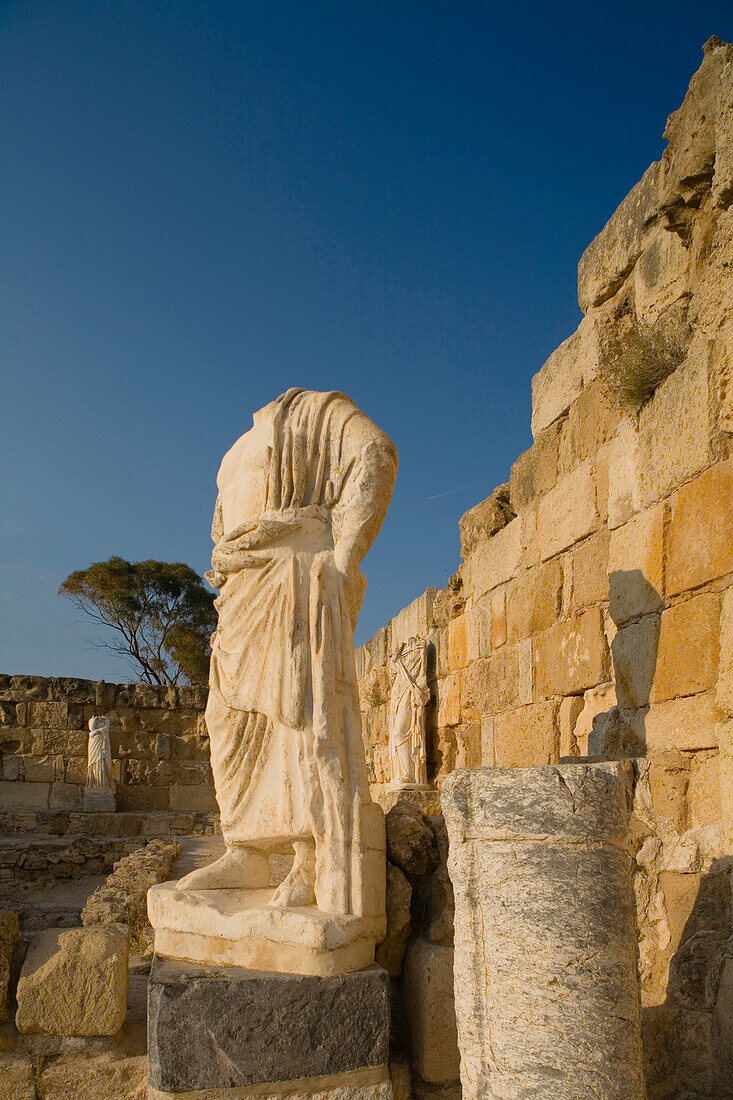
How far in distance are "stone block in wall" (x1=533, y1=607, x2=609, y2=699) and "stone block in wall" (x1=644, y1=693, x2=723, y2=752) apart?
2.44 ft

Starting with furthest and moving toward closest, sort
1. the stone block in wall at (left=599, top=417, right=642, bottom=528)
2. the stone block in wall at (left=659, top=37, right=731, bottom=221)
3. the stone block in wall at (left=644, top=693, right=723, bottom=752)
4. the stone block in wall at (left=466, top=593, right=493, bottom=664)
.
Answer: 1. the stone block in wall at (left=466, top=593, right=493, bottom=664)
2. the stone block in wall at (left=599, top=417, right=642, bottom=528)
3. the stone block in wall at (left=659, top=37, right=731, bottom=221)
4. the stone block in wall at (left=644, top=693, right=723, bottom=752)

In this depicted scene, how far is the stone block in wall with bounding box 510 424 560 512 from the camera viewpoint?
4.91m

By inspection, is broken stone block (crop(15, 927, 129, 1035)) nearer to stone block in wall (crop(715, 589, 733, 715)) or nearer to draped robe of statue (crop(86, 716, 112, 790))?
stone block in wall (crop(715, 589, 733, 715))

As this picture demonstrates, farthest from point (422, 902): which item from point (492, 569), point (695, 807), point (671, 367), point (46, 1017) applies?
point (492, 569)

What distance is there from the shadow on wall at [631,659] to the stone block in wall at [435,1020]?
1212mm

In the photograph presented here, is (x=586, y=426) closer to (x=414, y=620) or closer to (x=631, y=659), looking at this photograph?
(x=631, y=659)

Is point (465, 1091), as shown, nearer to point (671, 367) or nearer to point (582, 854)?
point (582, 854)

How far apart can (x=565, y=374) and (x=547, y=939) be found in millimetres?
3390

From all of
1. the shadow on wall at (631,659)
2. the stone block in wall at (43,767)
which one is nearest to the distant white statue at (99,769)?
the stone block in wall at (43,767)

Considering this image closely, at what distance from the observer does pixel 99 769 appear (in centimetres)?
1357

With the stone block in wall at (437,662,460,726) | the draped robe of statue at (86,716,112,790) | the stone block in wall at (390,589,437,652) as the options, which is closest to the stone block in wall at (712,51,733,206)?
the stone block in wall at (437,662,460,726)

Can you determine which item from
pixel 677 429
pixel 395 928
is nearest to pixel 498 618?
pixel 677 429

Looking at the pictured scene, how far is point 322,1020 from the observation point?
8.47 ft

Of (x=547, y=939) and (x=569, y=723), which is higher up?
(x=569, y=723)
